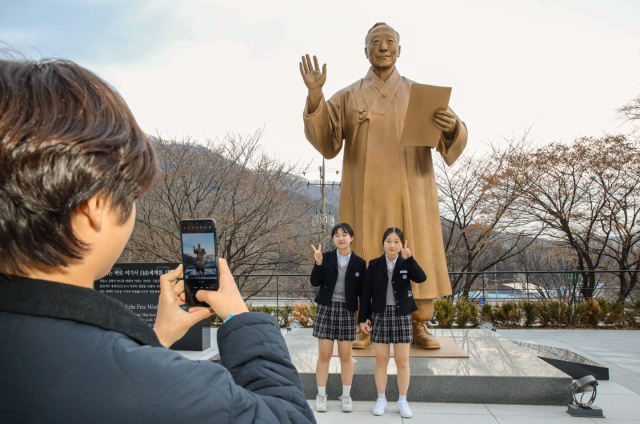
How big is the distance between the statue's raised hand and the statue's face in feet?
3.29

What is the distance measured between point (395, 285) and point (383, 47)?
8.17ft

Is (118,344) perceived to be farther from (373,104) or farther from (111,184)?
(373,104)

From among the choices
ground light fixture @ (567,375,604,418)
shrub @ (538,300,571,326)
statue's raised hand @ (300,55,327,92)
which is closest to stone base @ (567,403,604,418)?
ground light fixture @ (567,375,604,418)

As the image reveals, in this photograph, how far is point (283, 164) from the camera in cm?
1313

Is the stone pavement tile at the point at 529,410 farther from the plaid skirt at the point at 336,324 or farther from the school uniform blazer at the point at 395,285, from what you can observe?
the plaid skirt at the point at 336,324

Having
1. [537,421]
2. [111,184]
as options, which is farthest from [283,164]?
[111,184]

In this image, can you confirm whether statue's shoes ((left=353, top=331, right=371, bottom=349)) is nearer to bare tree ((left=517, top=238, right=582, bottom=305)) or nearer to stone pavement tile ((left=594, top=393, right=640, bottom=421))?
stone pavement tile ((left=594, top=393, right=640, bottom=421))

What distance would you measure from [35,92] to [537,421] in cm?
413

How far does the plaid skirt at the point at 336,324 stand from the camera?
3.96 meters

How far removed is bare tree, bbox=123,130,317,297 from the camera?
12016 millimetres

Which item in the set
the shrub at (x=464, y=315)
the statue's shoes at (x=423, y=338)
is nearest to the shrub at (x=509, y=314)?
the shrub at (x=464, y=315)

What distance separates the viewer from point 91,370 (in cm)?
58

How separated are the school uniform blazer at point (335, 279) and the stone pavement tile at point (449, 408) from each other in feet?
3.28

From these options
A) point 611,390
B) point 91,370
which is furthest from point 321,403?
point 91,370
